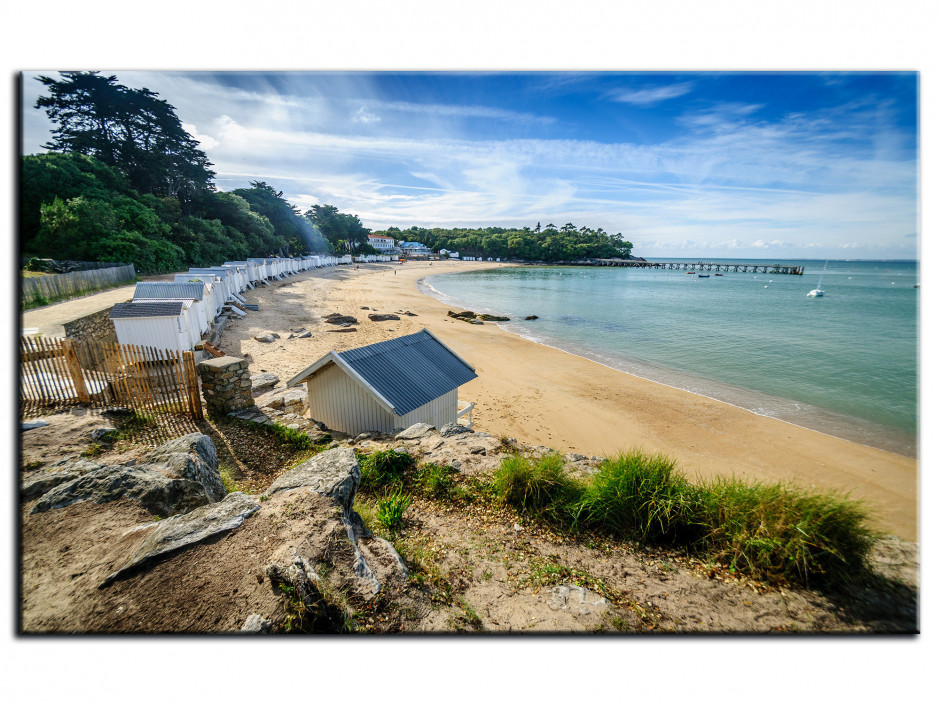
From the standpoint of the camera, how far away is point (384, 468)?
5.15m

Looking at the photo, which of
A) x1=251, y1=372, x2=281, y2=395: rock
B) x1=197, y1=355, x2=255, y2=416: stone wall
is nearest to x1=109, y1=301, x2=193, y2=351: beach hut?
x1=251, y1=372, x2=281, y2=395: rock

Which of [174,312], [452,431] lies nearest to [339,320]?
[174,312]

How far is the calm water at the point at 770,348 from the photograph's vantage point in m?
12.6

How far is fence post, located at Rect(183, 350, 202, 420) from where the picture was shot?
650 cm

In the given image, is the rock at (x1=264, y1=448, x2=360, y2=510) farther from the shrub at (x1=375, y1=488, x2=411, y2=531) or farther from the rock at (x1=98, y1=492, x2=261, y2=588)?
the shrub at (x1=375, y1=488, x2=411, y2=531)

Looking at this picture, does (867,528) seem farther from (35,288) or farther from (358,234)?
(358,234)

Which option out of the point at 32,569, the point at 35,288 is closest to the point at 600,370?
the point at 32,569

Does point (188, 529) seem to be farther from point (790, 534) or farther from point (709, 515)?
point (790, 534)

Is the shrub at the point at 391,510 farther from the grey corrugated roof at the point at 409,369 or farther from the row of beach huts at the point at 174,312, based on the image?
the row of beach huts at the point at 174,312

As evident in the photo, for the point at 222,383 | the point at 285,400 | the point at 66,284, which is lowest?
the point at 285,400

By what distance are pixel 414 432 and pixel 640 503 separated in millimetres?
4038

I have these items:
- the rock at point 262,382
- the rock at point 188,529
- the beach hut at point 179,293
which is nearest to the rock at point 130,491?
the rock at point 188,529

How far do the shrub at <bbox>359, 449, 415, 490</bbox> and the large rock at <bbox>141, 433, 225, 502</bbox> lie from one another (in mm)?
1757

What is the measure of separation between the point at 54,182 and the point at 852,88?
3535 centimetres
